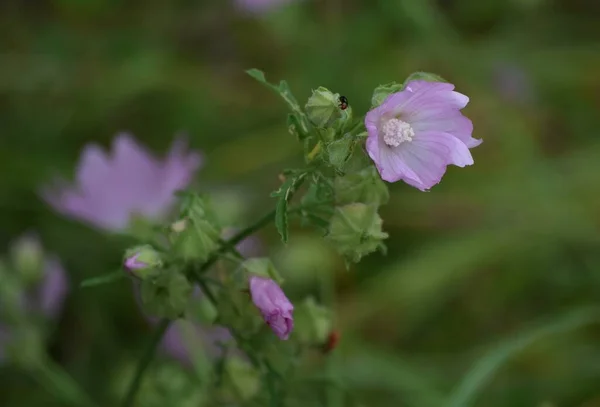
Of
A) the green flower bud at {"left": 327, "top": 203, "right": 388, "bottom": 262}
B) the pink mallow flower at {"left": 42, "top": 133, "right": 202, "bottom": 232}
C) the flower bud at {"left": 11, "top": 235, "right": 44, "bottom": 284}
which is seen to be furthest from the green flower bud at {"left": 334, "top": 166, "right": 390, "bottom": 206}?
the flower bud at {"left": 11, "top": 235, "right": 44, "bottom": 284}

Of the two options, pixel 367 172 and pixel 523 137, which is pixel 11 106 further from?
pixel 367 172

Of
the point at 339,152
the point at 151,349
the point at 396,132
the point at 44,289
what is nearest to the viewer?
the point at 339,152

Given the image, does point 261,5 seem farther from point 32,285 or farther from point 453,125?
point 453,125

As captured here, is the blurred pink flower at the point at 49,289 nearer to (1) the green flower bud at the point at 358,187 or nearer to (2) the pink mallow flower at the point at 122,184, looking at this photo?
(2) the pink mallow flower at the point at 122,184

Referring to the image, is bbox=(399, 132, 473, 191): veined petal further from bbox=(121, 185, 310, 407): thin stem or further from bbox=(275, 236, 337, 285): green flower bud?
bbox=(275, 236, 337, 285): green flower bud

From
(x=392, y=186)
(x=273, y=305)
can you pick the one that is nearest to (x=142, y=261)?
(x=273, y=305)

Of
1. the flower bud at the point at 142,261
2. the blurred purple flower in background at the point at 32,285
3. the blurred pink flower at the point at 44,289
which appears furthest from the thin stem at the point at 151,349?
the blurred pink flower at the point at 44,289

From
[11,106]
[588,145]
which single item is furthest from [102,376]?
[588,145]
